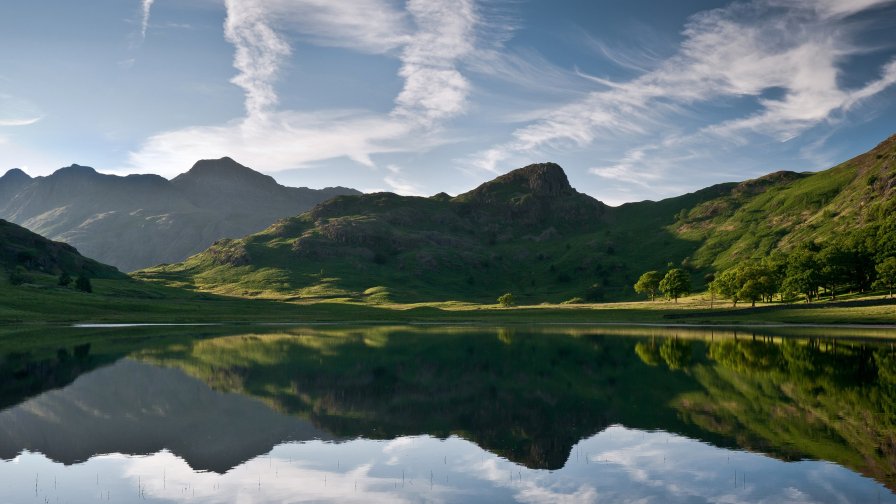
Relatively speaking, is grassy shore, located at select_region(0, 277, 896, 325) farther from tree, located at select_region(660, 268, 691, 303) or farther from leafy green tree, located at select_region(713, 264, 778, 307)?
tree, located at select_region(660, 268, 691, 303)

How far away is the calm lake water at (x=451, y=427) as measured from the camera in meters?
25.1

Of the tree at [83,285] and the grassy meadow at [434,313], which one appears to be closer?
the grassy meadow at [434,313]

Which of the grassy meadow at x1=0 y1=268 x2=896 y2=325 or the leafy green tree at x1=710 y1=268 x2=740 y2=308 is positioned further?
the leafy green tree at x1=710 y1=268 x2=740 y2=308

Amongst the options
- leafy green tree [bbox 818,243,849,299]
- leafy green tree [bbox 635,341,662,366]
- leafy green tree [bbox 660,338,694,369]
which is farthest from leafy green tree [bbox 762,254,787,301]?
leafy green tree [bbox 635,341,662,366]

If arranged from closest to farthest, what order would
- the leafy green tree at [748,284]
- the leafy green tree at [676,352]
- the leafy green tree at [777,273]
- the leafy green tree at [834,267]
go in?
the leafy green tree at [676,352]
the leafy green tree at [834,267]
the leafy green tree at [748,284]
the leafy green tree at [777,273]

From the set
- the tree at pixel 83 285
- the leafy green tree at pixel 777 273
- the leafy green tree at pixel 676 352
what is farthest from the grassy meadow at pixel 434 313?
the leafy green tree at pixel 676 352

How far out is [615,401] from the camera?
4403 centimetres

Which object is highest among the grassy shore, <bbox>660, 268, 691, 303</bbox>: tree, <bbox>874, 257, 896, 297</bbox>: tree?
<bbox>874, 257, 896, 297</bbox>: tree

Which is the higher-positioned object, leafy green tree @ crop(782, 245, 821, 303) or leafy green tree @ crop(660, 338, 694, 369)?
leafy green tree @ crop(782, 245, 821, 303)

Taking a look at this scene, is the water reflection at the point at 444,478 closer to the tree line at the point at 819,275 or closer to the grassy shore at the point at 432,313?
the grassy shore at the point at 432,313

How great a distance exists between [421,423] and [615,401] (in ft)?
49.8

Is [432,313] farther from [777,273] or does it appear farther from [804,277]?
[804,277]

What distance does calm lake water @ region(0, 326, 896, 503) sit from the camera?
2514 centimetres

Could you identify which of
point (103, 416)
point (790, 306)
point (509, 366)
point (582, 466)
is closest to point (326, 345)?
point (509, 366)
